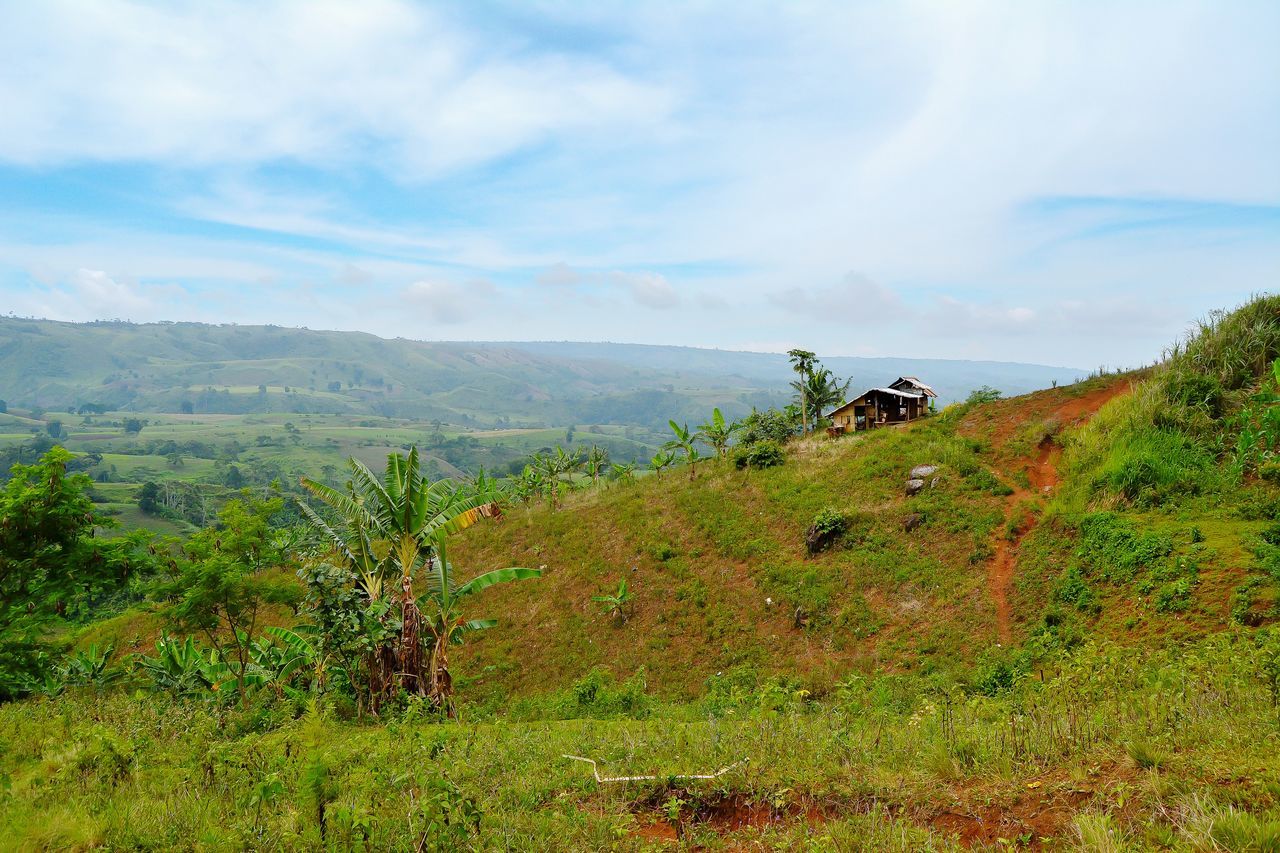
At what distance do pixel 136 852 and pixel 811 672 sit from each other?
40.9 feet

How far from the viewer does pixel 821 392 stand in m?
36.3

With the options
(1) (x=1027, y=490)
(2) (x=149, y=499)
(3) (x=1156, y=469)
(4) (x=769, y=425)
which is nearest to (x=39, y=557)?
(3) (x=1156, y=469)

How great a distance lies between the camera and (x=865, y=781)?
4.84m

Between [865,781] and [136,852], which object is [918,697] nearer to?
[865,781]

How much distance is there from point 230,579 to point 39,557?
10.0ft

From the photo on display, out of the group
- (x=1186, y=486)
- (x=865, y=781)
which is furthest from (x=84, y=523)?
(x=1186, y=486)

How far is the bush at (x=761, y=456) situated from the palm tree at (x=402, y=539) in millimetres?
15586

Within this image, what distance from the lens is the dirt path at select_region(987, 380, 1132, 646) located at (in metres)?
13.8

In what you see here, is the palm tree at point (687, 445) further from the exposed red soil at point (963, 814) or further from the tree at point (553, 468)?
the exposed red soil at point (963, 814)

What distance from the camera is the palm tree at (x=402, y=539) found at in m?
12.2

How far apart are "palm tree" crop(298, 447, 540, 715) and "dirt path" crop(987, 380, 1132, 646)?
38.7 feet

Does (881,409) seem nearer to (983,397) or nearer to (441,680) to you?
(983,397)

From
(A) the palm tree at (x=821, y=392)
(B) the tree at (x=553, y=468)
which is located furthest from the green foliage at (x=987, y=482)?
(B) the tree at (x=553, y=468)

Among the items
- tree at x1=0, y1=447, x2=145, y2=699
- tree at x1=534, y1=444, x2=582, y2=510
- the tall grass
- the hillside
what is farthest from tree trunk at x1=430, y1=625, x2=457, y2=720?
tree at x1=534, y1=444, x2=582, y2=510
